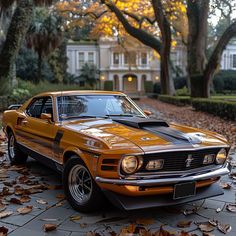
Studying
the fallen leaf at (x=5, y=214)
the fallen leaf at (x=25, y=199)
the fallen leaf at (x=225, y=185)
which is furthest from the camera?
the fallen leaf at (x=225, y=185)

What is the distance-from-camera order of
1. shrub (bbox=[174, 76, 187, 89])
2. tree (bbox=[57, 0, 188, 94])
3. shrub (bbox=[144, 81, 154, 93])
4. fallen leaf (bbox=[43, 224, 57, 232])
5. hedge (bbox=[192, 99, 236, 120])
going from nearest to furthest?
fallen leaf (bbox=[43, 224, 57, 232])
hedge (bbox=[192, 99, 236, 120])
tree (bbox=[57, 0, 188, 94])
shrub (bbox=[174, 76, 187, 89])
shrub (bbox=[144, 81, 154, 93])

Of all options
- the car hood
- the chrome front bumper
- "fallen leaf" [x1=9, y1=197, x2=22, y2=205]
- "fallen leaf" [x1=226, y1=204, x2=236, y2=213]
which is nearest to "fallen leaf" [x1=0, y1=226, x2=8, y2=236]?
"fallen leaf" [x1=9, y1=197, x2=22, y2=205]

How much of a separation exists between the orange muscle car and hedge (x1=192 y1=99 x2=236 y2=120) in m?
9.90

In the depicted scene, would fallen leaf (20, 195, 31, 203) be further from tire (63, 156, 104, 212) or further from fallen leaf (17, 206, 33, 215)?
tire (63, 156, 104, 212)

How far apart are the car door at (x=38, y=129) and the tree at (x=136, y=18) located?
21.6 metres

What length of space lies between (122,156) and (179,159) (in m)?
0.71

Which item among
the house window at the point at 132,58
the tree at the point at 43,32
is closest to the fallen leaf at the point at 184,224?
the tree at the point at 43,32

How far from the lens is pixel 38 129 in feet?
19.7

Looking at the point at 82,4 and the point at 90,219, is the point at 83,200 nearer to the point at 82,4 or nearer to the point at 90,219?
the point at 90,219

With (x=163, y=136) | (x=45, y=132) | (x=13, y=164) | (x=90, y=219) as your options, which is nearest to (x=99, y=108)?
(x=45, y=132)

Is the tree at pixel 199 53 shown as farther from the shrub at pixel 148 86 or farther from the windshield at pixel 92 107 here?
the shrub at pixel 148 86

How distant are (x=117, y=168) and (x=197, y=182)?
1.03 m

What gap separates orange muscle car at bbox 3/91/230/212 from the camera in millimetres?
4168

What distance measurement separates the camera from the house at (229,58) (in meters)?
59.9
